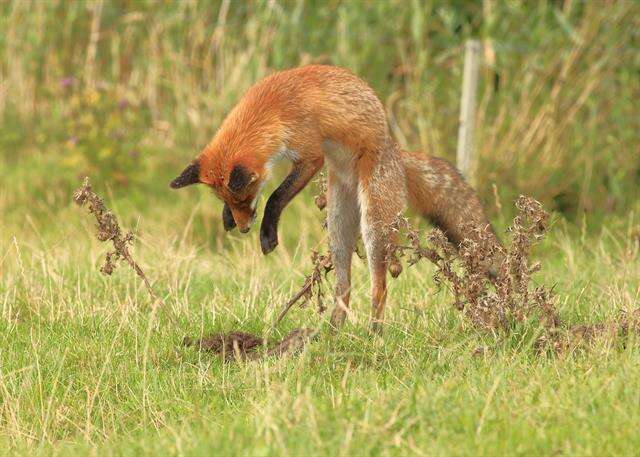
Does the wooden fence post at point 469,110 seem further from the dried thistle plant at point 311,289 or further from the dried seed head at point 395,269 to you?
the dried seed head at point 395,269

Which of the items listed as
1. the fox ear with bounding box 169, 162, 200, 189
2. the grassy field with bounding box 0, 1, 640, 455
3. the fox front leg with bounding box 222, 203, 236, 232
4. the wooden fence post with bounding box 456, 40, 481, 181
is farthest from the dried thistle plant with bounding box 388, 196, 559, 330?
the wooden fence post with bounding box 456, 40, 481, 181

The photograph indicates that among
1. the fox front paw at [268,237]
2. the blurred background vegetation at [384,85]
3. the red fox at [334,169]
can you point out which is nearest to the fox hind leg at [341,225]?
the red fox at [334,169]

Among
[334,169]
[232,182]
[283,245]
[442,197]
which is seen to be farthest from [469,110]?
[232,182]

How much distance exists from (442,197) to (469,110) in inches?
141

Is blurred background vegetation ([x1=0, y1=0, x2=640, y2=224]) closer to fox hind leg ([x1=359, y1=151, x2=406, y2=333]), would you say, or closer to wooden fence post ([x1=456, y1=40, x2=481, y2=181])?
wooden fence post ([x1=456, y1=40, x2=481, y2=181])

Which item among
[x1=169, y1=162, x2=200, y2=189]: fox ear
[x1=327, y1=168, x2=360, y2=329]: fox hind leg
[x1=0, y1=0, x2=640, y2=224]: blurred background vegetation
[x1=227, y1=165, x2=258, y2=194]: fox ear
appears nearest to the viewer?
[x1=227, y1=165, x2=258, y2=194]: fox ear

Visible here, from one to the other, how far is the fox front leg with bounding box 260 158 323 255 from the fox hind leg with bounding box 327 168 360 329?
1.13 ft

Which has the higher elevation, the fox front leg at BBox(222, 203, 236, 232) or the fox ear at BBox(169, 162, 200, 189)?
the fox ear at BBox(169, 162, 200, 189)

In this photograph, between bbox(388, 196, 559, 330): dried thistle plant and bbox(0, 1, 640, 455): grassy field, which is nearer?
bbox(0, 1, 640, 455): grassy field

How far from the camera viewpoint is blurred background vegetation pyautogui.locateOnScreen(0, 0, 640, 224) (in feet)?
32.8

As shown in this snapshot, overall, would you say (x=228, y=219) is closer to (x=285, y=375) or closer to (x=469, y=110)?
(x=285, y=375)

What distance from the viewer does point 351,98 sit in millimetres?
6016

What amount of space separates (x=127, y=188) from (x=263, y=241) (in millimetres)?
5039

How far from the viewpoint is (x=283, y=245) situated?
29.5ft
